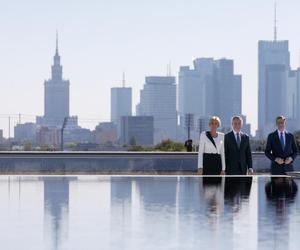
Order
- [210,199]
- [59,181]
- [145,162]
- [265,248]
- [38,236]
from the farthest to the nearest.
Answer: [145,162]
[59,181]
[210,199]
[38,236]
[265,248]

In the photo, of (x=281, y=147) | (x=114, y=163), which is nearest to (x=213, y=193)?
(x=281, y=147)

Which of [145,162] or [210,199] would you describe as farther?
[145,162]

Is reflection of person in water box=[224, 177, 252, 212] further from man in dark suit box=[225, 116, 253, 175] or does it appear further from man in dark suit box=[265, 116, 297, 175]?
man in dark suit box=[265, 116, 297, 175]

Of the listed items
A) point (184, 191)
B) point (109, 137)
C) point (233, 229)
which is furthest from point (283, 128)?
point (109, 137)

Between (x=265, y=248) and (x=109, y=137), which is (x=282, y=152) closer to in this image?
(x=265, y=248)

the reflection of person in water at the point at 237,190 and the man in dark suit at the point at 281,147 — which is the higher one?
the man in dark suit at the point at 281,147

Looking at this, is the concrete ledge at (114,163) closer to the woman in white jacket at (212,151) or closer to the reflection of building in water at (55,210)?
the woman in white jacket at (212,151)

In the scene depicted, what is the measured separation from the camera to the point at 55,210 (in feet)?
22.2

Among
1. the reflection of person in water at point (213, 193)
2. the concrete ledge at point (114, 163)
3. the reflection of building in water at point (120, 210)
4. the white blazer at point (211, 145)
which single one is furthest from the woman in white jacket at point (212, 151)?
the concrete ledge at point (114, 163)

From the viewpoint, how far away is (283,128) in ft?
34.2

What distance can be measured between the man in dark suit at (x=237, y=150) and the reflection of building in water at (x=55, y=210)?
1959 mm

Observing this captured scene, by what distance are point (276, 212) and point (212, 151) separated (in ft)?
11.0

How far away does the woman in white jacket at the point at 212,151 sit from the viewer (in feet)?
32.3

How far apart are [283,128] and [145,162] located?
1424cm
